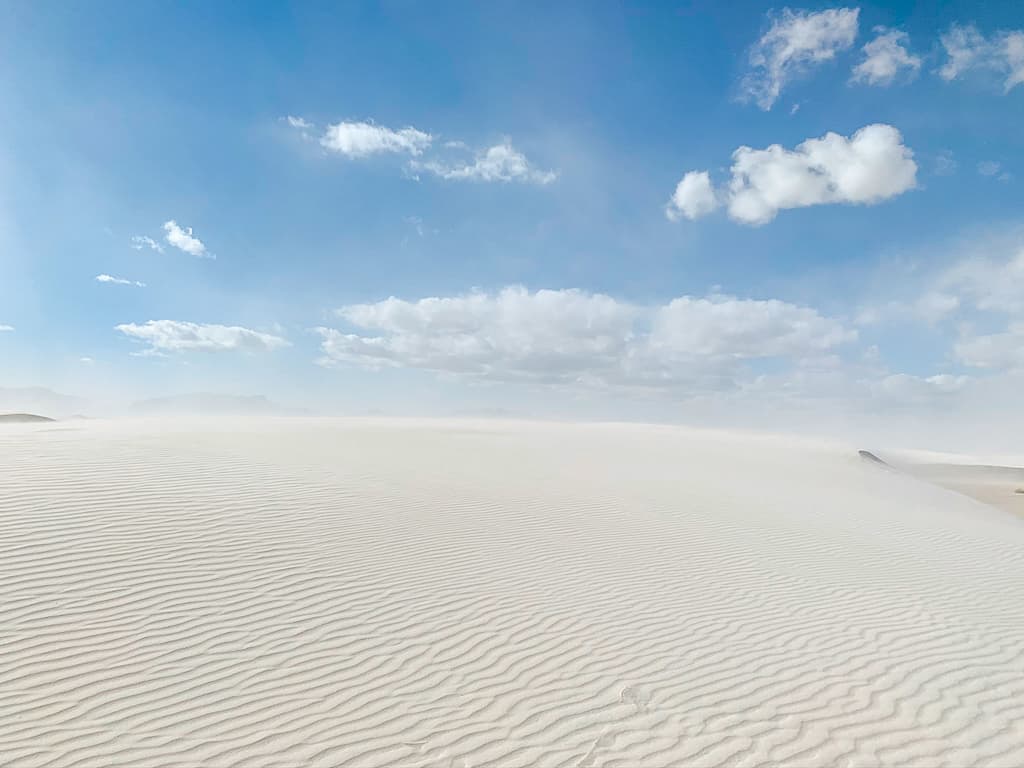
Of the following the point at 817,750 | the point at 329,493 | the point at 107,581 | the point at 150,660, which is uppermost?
the point at 329,493

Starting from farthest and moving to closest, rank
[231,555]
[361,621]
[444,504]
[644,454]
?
[644,454] → [444,504] → [231,555] → [361,621]

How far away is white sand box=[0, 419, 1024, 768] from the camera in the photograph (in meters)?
4.53

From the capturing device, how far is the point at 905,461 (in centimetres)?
6094

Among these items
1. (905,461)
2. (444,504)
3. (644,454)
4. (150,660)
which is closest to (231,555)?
(150,660)

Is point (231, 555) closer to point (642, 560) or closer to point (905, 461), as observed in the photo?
point (642, 560)

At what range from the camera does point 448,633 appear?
620cm

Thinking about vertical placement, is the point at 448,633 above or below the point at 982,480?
below

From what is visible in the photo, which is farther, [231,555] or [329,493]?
[329,493]

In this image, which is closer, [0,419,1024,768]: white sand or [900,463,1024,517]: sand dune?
[0,419,1024,768]: white sand

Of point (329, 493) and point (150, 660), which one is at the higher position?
point (329, 493)

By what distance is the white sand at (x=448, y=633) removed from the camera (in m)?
4.53

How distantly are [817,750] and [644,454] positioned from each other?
83.0 ft

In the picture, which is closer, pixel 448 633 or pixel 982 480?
pixel 448 633

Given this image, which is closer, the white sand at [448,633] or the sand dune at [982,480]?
the white sand at [448,633]
